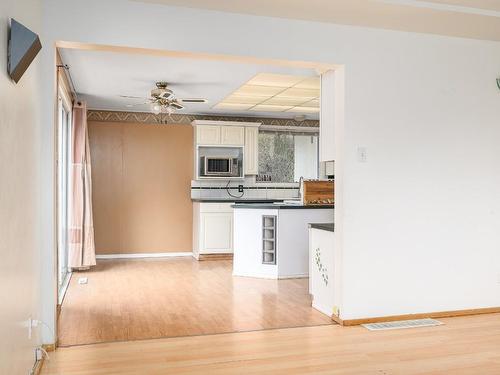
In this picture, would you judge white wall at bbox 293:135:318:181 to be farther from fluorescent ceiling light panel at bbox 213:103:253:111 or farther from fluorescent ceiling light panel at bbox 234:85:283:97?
fluorescent ceiling light panel at bbox 234:85:283:97

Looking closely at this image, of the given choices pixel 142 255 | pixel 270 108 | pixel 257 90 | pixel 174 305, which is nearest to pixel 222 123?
pixel 270 108

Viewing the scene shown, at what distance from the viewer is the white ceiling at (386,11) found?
370cm

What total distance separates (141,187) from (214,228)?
1.38 metres

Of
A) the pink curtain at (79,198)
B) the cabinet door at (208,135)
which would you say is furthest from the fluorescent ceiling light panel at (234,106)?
the pink curtain at (79,198)

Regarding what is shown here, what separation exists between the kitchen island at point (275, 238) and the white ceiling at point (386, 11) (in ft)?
9.13

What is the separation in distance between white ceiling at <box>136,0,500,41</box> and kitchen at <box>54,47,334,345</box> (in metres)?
0.79

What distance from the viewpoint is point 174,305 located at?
4930mm

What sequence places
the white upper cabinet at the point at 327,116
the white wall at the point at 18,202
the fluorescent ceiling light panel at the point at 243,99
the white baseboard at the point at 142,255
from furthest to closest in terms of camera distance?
the white baseboard at the point at 142,255
the fluorescent ceiling light panel at the point at 243,99
the white upper cabinet at the point at 327,116
the white wall at the point at 18,202

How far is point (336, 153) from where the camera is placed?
4.33m

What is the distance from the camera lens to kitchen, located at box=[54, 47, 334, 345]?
16.0ft

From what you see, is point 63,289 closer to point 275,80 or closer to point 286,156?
point 275,80

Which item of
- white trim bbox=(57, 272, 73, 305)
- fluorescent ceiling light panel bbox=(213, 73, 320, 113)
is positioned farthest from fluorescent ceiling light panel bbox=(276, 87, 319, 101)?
white trim bbox=(57, 272, 73, 305)

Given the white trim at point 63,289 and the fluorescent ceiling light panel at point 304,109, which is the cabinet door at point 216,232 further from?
the white trim at point 63,289

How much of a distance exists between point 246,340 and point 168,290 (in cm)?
206
